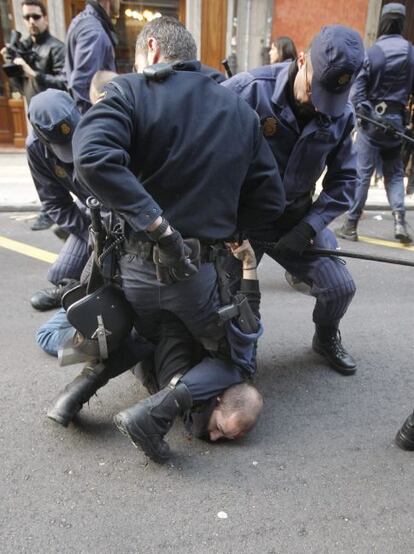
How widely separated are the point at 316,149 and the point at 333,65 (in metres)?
0.44

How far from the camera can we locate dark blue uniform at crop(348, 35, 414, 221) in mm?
5137

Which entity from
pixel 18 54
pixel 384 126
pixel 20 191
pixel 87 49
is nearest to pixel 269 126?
pixel 87 49

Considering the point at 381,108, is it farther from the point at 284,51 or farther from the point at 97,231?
the point at 97,231

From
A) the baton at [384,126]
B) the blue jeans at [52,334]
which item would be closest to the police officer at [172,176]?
the blue jeans at [52,334]

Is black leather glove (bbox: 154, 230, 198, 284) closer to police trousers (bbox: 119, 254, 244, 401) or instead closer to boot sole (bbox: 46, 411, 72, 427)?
police trousers (bbox: 119, 254, 244, 401)

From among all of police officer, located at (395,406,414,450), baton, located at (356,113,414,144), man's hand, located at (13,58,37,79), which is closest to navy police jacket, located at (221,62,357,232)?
police officer, located at (395,406,414,450)

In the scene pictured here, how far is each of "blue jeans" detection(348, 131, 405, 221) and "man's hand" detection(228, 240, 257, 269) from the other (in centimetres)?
321

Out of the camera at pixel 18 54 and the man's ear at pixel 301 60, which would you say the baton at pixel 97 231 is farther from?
the camera at pixel 18 54

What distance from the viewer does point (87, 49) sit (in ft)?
14.5

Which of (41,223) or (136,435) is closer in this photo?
(136,435)

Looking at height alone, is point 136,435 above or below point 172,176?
below

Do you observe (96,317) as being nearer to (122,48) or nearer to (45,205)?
(45,205)

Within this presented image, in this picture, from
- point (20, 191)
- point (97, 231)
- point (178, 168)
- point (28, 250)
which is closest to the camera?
point (178, 168)

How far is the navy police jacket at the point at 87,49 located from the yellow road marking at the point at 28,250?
4.28ft
